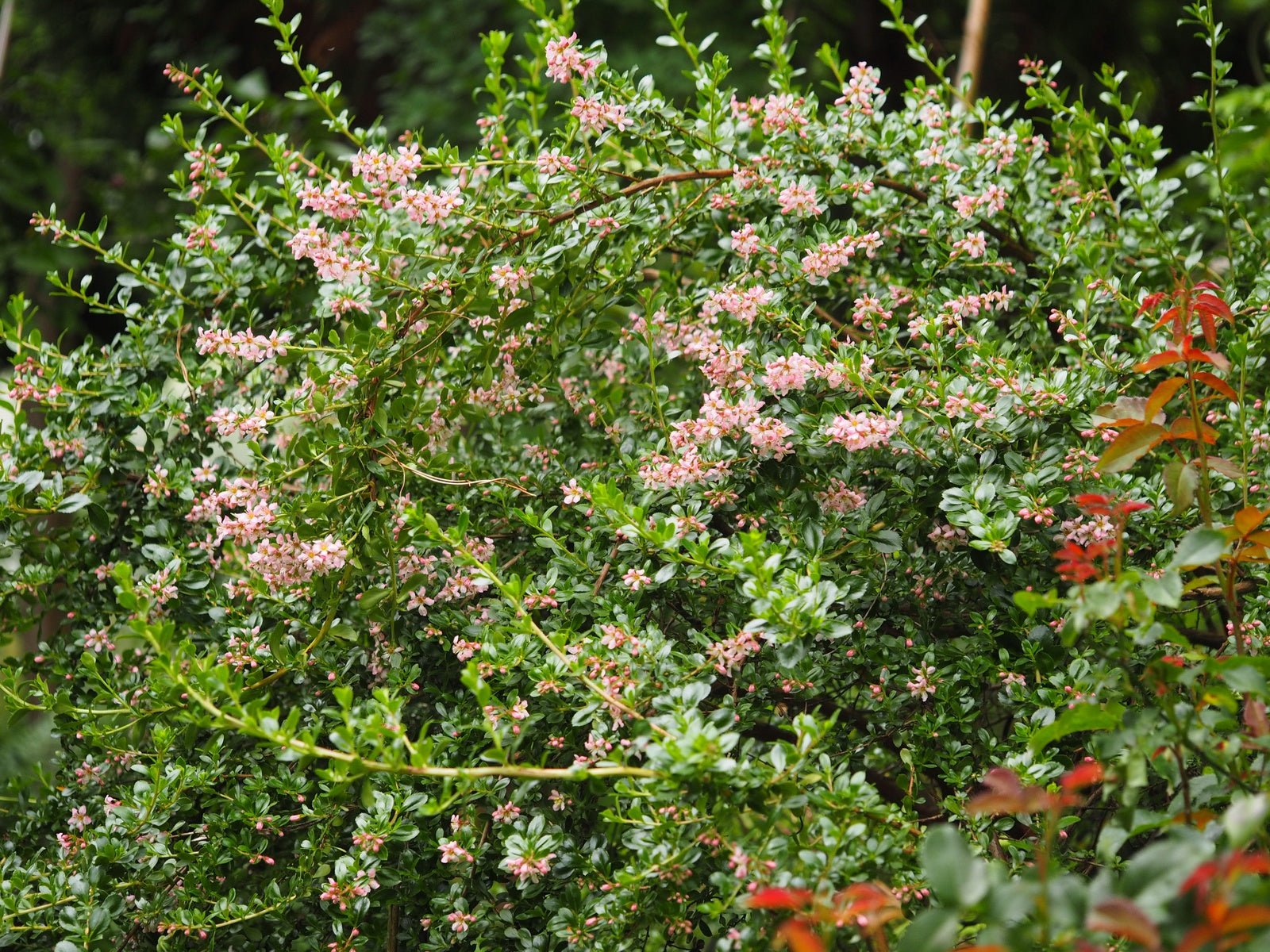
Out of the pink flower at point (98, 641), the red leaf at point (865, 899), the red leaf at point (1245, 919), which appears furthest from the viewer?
the pink flower at point (98, 641)

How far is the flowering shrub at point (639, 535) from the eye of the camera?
3.29 ft

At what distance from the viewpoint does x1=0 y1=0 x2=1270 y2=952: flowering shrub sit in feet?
3.29

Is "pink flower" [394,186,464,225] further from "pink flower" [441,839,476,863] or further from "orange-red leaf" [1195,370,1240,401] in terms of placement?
"orange-red leaf" [1195,370,1240,401]

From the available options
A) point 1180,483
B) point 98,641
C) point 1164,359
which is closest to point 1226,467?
point 1180,483

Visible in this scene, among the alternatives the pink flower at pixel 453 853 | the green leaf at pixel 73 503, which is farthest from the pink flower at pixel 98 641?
the pink flower at pixel 453 853

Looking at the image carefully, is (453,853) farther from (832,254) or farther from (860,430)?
(832,254)

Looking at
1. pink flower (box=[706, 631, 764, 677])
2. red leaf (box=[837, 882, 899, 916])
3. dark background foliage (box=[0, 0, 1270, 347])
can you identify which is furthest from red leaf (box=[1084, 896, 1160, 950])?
dark background foliage (box=[0, 0, 1270, 347])

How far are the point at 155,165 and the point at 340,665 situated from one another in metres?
3.21

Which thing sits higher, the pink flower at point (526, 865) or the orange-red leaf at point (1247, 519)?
the orange-red leaf at point (1247, 519)

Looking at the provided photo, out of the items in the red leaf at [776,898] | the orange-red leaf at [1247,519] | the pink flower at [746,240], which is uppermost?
the pink flower at [746,240]

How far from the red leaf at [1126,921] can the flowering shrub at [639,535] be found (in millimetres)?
179

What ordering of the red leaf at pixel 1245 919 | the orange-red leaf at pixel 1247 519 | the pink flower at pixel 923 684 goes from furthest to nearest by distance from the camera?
1. the pink flower at pixel 923 684
2. the orange-red leaf at pixel 1247 519
3. the red leaf at pixel 1245 919

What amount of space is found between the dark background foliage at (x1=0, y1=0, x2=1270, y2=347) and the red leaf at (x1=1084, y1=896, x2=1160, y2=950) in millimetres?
3532

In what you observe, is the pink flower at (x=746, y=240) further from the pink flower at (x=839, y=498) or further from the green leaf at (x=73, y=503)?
the green leaf at (x=73, y=503)
